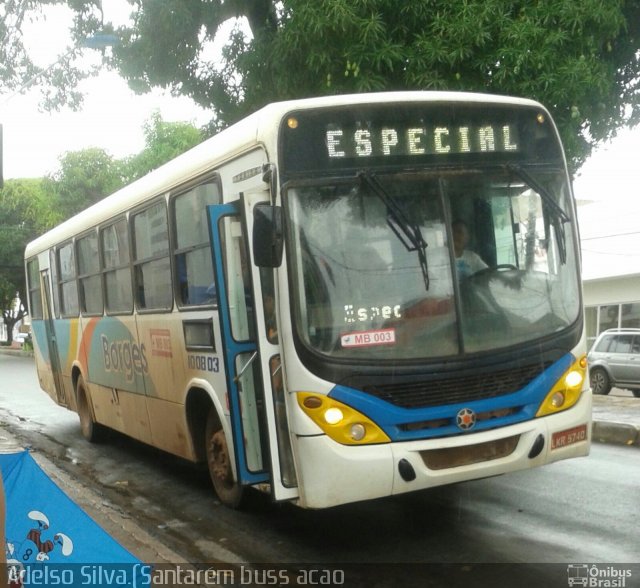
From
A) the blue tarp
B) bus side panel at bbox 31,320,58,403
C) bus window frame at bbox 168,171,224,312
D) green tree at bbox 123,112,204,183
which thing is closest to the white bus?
bus window frame at bbox 168,171,224,312

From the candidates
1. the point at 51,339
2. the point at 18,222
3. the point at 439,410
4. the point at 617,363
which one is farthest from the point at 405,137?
the point at 18,222

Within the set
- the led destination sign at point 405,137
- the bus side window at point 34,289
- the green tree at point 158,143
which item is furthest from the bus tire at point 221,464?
the green tree at point 158,143

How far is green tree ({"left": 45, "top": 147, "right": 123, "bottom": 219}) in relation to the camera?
154 ft

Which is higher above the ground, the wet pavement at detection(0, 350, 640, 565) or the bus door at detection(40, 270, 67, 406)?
the bus door at detection(40, 270, 67, 406)

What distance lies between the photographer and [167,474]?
973 cm

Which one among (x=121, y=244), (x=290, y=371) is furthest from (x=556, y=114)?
(x=290, y=371)

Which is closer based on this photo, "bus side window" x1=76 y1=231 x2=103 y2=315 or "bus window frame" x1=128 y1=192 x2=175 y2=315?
"bus window frame" x1=128 y1=192 x2=175 y2=315

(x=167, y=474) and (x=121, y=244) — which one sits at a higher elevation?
(x=121, y=244)

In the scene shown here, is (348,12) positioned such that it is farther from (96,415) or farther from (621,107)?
(96,415)

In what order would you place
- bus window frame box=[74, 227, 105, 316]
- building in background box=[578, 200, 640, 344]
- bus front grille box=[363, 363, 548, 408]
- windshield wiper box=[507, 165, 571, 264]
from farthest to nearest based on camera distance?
building in background box=[578, 200, 640, 344]
bus window frame box=[74, 227, 105, 316]
windshield wiper box=[507, 165, 571, 264]
bus front grille box=[363, 363, 548, 408]

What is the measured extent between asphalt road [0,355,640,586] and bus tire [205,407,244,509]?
0.51 feet

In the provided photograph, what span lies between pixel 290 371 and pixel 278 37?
7785mm

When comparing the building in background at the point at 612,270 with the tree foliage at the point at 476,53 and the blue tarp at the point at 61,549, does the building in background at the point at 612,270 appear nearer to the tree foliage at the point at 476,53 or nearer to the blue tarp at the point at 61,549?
the tree foliage at the point at 476,53

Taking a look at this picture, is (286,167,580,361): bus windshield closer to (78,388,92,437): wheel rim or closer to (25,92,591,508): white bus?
(25,92,591,508): white bus
